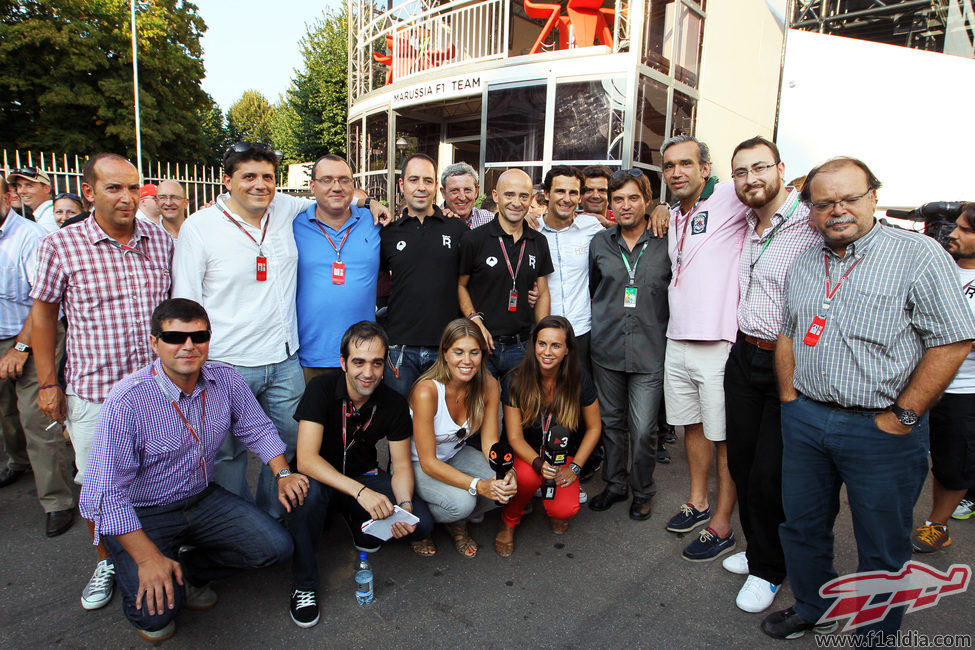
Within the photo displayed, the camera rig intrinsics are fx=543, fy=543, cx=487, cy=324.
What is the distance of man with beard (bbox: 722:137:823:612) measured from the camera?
2.77 metres

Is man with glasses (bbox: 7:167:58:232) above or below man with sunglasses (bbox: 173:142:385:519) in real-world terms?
above

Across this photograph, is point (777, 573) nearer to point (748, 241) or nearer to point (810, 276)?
point (810, 276)

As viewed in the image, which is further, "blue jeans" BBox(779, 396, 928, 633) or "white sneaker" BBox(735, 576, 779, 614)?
"white sneaker" BBox(735, 576, 779, 614)

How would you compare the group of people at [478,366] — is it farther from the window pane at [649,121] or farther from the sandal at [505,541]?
the window pane at [649,121]

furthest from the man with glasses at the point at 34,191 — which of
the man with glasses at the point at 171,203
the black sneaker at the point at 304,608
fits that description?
the black sneaker at the point at 304,608

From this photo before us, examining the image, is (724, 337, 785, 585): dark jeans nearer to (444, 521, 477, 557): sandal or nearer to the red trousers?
the red trousers

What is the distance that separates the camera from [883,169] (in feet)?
18.1

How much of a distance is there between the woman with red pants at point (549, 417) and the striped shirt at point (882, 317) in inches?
55.8

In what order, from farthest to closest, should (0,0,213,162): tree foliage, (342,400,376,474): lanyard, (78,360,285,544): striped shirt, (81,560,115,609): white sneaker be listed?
(0,0,213,162): tree foliage < (342,400,376,474): lanyard < (81,560,115,609): white sneaker < (78,360,285,544): striped shirt

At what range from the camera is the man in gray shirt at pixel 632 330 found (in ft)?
11.7

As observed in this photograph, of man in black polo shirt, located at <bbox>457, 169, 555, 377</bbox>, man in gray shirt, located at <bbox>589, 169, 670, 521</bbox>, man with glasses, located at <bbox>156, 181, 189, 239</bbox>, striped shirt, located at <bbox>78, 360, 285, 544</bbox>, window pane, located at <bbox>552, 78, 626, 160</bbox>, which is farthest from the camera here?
window pane, located at <bbox>552, 78, 626, 160</bbox>

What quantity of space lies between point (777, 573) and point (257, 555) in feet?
8.68

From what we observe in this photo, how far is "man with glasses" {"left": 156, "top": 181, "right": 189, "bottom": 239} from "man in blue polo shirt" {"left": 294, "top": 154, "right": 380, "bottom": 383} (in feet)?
7.24

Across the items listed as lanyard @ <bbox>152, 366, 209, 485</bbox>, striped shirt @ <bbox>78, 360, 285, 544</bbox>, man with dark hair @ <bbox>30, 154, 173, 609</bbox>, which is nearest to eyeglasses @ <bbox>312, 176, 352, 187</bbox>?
man with dark hair @ <bbox>30, 154, 173, 609</bbox>
